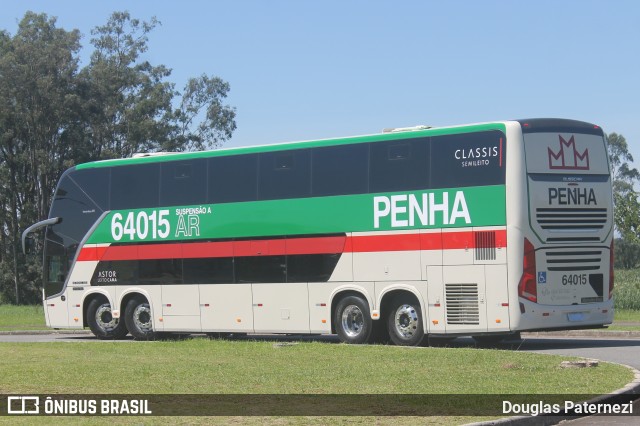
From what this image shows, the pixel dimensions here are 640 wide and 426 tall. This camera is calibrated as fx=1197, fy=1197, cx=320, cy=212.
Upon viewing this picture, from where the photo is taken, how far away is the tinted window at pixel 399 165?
78.2 ft

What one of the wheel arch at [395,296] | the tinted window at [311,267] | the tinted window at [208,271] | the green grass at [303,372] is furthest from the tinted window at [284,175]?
the green grass at [303,372]

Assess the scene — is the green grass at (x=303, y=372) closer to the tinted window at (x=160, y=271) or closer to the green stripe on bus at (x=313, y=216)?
the green stripe on bus at (x=313, y=216)

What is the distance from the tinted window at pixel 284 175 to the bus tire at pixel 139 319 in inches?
201

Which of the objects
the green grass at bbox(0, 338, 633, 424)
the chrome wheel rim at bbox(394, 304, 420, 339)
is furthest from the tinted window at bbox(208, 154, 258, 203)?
the green grass at bbox(0, 338, 633, 424)

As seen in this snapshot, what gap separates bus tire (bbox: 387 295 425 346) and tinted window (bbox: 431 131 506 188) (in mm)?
2599

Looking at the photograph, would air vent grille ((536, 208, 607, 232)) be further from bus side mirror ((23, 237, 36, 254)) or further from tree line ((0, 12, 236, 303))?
tree line ((0, 12, 236, 303))

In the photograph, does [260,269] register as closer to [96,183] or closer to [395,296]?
[395,296]

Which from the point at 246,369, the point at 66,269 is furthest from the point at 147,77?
the point at 246,369

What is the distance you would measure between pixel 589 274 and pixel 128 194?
38.9ft

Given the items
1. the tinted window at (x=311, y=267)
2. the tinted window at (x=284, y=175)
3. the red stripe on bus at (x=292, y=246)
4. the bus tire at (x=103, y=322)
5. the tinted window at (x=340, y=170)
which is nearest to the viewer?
the red stripe on bus at (x=292, y=246)

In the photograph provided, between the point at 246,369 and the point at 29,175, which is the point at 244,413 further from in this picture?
the point at 29,175

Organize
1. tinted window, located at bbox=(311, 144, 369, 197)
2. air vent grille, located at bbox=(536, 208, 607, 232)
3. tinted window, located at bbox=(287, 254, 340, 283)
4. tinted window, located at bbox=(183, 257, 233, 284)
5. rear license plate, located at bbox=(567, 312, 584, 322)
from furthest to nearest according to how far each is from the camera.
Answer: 1. tinted window, located at bbox=(183, 257, 233, 284)
2. tinted window, located at bbox=(287, 254, 340, 283)
3. tinted window, located at bbox=(311, 144, 369, 197)
4. rear license plate, located at bbox=(567, 312, 584, 322)
5. air vent grille, located at bbox=(536, 208, 607, 232)

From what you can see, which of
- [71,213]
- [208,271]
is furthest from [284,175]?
[71,213]

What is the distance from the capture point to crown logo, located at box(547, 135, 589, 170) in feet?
75.4
